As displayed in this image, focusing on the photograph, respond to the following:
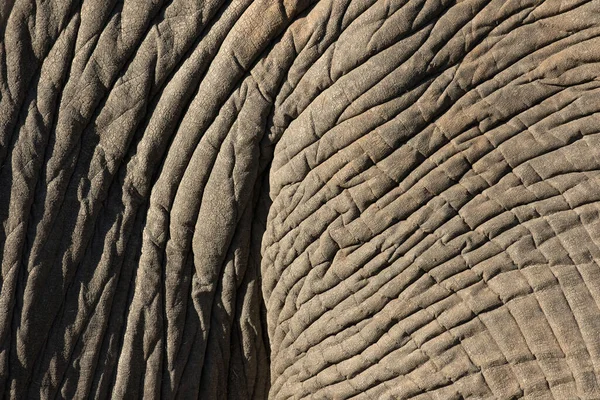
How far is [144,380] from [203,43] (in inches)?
38.7

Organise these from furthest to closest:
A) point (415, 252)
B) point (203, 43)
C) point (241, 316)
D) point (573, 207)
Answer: point (241, 316) < point (203, 43) < point (415, 252) < point (573, 207)

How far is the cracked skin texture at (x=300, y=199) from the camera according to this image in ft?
7.70

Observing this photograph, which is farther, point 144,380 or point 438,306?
point 144,380

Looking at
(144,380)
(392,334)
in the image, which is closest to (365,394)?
(392,334)

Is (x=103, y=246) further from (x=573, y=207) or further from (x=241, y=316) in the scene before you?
(x=573, y=207)

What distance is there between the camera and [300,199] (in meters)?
2.66

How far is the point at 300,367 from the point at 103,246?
66 centimetres

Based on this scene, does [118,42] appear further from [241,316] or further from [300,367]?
[300,367]

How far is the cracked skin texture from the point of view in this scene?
7.70 feet

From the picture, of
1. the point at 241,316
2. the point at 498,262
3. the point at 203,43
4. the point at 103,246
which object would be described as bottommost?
the point at 498,262

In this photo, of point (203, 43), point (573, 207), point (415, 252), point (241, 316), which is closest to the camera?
point (573, 207)

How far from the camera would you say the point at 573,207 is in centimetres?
232

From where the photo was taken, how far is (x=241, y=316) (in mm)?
2865

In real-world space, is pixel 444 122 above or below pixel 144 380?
above
